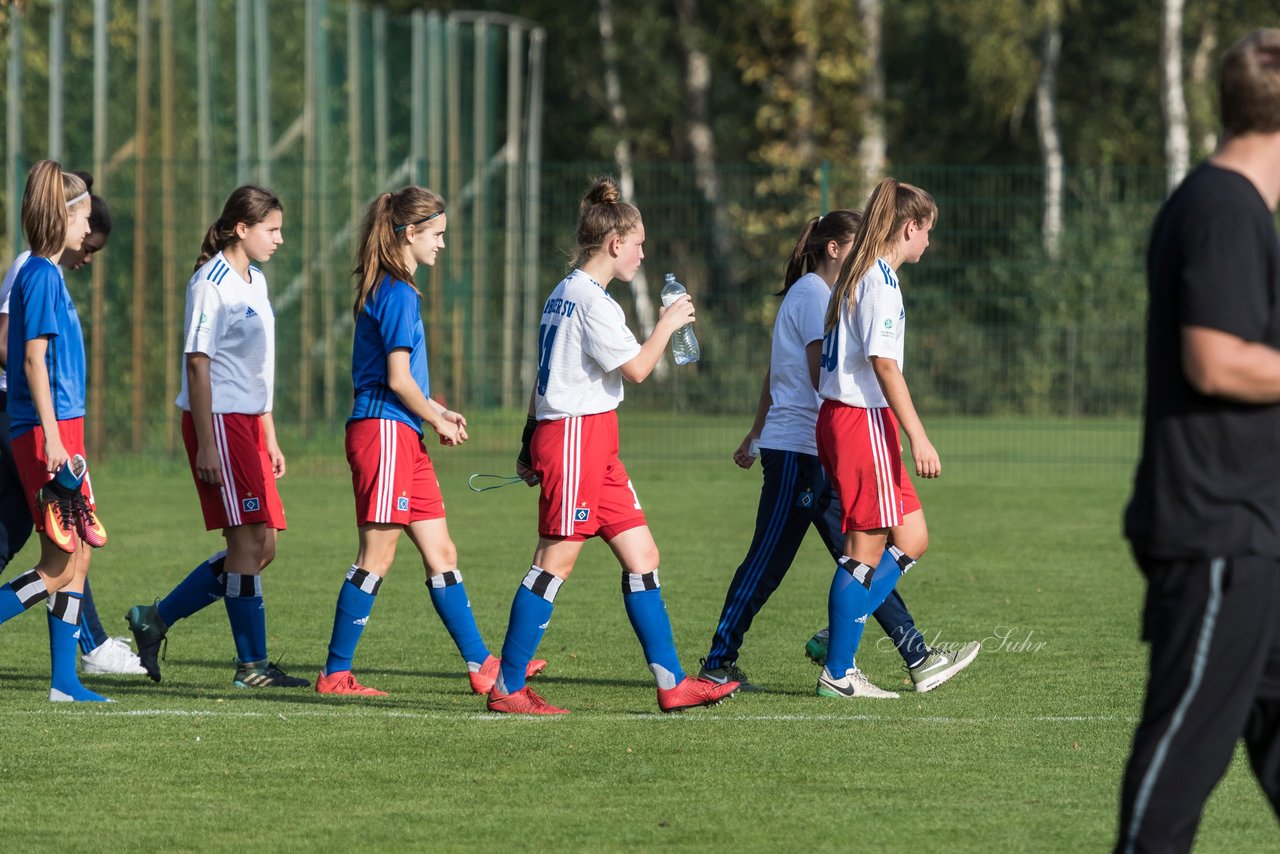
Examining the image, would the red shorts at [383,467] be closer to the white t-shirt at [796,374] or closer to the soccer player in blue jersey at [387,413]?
the soccer player in blue jersey at [387,413]

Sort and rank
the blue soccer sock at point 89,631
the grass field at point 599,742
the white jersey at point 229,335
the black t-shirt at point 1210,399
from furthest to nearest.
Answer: the blue soccer sock at point 89,631 < the white jersey at point 229,335 < the grass field at point 599,742 < the black t-shirt at point 1210,399

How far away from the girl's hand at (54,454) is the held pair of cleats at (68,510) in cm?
5

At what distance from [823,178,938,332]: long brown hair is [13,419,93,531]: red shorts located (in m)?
2.79

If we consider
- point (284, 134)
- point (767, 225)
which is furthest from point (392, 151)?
point (767, 225)

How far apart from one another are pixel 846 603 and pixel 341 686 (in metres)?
1.96

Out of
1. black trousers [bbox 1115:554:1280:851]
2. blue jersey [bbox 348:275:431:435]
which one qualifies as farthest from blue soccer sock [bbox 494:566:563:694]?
black trousers [bbox 1115:554:1280:851]

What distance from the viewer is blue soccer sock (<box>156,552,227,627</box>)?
25.6ft

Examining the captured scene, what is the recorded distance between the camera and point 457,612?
7.46 metres

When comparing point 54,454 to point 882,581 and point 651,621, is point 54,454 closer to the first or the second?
point 651,621

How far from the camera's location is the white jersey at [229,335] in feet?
24.3

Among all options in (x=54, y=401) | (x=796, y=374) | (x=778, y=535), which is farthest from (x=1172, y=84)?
(x=54, y=401)

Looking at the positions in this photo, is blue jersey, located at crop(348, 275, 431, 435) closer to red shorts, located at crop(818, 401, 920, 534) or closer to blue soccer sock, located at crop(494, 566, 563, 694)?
blue soccer sock, located at crop(494, 566, 563, 694)

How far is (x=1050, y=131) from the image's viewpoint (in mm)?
35844

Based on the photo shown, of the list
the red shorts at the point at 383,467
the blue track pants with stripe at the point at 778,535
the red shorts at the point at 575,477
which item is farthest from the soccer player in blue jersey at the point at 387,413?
the blue track pants with stripe at the point at 778,535
